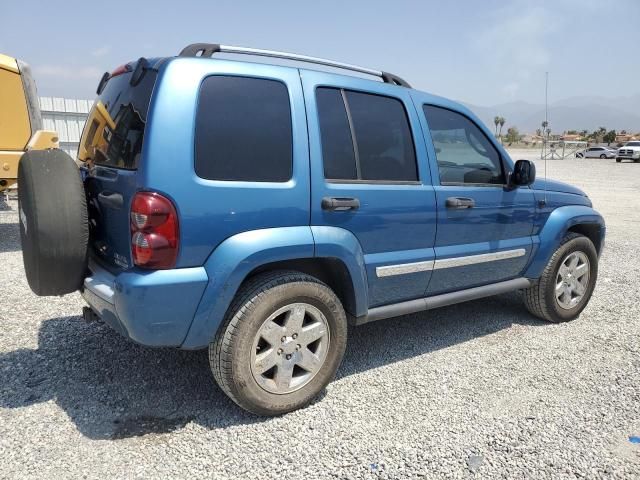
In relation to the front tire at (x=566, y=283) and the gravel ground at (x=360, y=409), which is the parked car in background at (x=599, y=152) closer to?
the front tire at (x=566, y=283)

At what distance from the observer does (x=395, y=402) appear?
3070 mm

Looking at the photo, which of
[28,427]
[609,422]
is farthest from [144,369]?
[609,422]

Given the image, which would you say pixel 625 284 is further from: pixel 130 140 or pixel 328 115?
pixel 130 140

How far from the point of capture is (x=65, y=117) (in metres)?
11.8

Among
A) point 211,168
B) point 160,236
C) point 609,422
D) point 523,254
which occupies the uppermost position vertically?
point 211,168

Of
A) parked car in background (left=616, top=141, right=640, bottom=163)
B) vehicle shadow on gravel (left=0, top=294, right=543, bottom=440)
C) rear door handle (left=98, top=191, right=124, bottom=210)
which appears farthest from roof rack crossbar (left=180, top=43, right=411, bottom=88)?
parked car in background (left=616, top=141, right=640, bottom=163)

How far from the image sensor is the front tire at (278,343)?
264 cm

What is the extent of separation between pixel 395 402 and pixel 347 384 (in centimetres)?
36

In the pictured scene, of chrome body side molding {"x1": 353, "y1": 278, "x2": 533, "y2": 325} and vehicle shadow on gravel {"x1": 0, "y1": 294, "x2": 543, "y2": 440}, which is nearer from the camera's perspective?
vehicle shadow on gravel {"x1": 0, "y1": 294, "x2": 543, "y2": 440}

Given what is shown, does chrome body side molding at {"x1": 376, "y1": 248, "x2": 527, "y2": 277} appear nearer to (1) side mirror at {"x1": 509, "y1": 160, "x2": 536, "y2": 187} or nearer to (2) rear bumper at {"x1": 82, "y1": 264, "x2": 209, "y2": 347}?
(1) side mirror at {"x1": 509, "y1": 160, "x2": 536, "y2": 187}

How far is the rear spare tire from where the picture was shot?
2.58 meters

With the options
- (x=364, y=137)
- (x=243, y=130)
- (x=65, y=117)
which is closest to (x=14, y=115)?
(x=65, y=117)

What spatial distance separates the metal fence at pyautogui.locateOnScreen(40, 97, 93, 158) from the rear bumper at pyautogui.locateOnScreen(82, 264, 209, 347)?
408 inches

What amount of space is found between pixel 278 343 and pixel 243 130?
1180 millimetres
